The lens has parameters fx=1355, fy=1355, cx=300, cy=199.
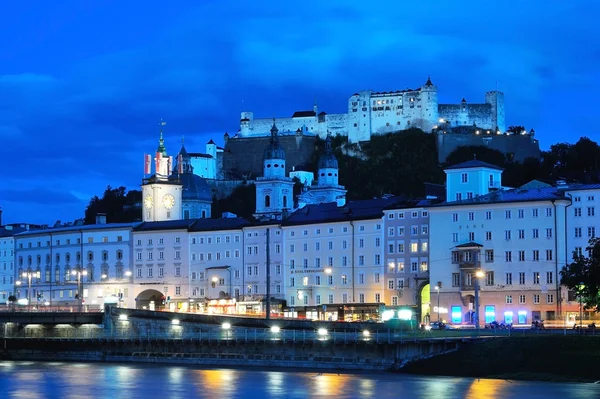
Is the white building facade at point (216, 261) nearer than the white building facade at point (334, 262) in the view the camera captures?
No

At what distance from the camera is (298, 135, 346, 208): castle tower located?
170500 millimetres

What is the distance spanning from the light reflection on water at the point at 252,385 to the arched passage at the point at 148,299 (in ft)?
160

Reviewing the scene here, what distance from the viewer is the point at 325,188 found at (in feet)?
563

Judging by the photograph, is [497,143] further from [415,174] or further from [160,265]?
[160,265]

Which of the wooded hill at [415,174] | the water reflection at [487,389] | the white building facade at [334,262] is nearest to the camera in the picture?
the water reflection at [487,389]

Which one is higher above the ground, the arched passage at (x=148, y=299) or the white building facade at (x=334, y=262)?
the white building facade at (x=334, y=262)

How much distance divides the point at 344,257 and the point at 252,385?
47154 mm

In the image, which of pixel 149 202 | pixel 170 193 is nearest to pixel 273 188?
pixel 170 193

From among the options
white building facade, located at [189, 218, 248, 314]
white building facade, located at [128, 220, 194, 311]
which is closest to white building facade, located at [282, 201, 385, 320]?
white building facade, located at [189, 218, 248, 314]

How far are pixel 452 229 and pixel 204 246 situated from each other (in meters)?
31.1

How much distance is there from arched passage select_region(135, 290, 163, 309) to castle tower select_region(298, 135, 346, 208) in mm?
38602

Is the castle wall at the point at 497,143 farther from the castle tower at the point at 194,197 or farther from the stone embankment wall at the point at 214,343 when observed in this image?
the stone embankment wall at the point at 214,343

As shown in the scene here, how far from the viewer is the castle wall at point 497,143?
192 metres

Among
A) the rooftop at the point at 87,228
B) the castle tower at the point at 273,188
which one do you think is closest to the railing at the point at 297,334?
the rooftop at the point at 87,228
